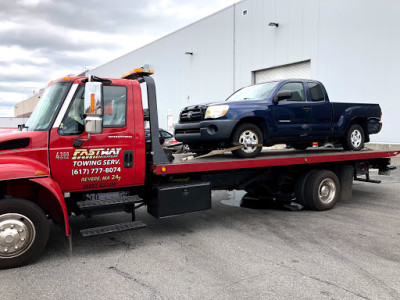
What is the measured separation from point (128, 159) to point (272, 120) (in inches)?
117

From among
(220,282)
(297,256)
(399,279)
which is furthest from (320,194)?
(220,282)

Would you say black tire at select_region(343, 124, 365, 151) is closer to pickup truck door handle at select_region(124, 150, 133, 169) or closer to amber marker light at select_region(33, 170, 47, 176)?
pickup truck door handle at select_region(124, 150, 133, 169)

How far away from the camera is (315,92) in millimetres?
7551

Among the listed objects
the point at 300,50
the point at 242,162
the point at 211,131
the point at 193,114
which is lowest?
the point at 242,162

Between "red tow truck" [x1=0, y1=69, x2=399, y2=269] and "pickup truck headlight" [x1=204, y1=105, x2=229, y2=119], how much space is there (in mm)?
833

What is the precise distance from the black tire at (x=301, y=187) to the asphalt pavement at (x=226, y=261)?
39cm

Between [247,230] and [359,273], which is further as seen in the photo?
[247,230]

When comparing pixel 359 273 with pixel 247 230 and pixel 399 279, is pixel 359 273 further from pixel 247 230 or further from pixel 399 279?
pixel 247 230

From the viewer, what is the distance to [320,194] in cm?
718

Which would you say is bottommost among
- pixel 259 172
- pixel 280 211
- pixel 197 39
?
pixel 280 211

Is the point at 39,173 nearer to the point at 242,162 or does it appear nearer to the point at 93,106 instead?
the point at 93,106

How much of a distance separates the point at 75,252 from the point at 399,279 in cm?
399

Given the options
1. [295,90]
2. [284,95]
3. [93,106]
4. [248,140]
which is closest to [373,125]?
[295,90]

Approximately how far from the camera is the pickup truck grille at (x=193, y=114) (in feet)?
21.4
